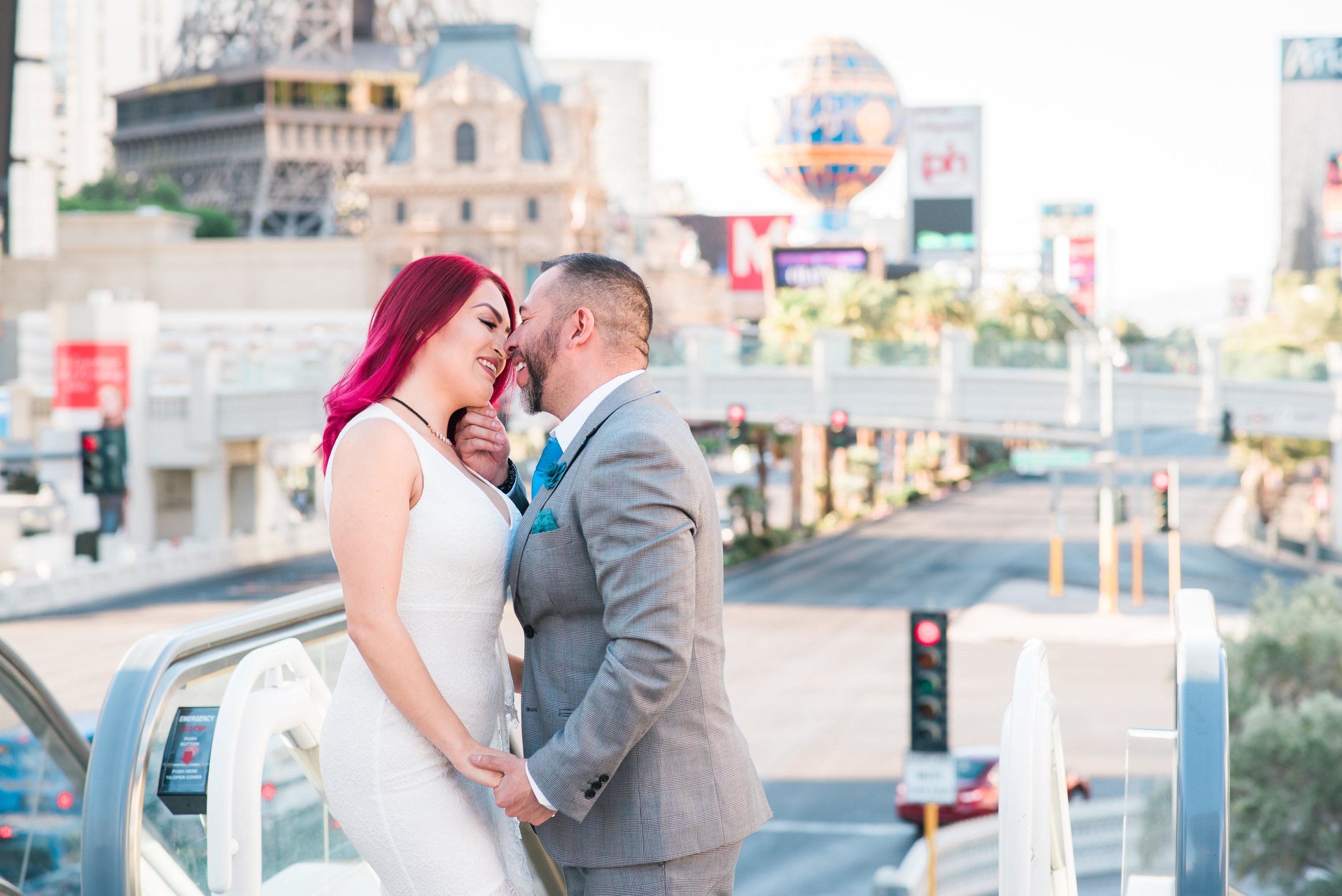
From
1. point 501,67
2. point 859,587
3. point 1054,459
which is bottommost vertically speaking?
point 859,587

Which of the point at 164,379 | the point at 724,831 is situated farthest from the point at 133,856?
the point at 164,379

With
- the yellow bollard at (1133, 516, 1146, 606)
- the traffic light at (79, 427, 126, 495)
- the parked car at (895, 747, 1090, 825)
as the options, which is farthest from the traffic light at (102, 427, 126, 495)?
the yellow bollard at (1133, 516, 1146, 606)

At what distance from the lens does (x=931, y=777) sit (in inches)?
411

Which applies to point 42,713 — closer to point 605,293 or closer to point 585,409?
point 585,409

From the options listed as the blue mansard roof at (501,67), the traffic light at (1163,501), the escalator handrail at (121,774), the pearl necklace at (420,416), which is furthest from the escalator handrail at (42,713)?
the blue mansard roof at (501,67)

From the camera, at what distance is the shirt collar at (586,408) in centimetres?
296

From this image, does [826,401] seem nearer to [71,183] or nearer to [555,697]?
[555,697]

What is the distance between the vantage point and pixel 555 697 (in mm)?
2924

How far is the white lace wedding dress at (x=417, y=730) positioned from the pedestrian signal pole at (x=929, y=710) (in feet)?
25.4

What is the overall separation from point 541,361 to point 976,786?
15.6 m

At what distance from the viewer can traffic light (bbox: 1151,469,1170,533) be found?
1200 inches

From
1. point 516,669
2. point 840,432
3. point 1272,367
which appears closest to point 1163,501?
point 1272,367

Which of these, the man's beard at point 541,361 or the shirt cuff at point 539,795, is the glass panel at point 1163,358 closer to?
the man's beard at point 541,361

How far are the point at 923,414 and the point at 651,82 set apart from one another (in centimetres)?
13820
